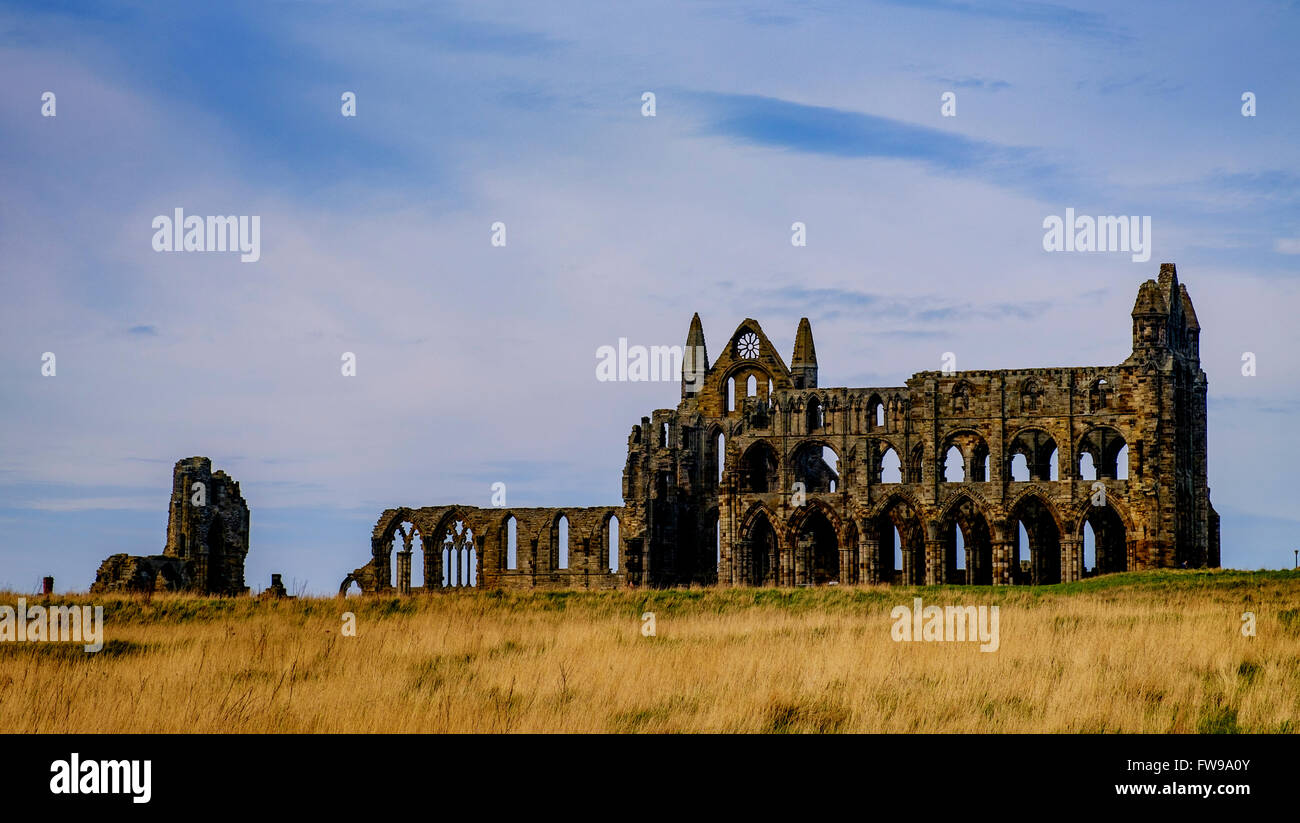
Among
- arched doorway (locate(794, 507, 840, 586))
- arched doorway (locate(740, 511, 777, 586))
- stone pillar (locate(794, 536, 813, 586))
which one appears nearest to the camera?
stone pillar (locate(794, 536, 813, 586))

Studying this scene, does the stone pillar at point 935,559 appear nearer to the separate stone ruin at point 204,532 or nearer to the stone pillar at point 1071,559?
the stone pillar at point 1071,559

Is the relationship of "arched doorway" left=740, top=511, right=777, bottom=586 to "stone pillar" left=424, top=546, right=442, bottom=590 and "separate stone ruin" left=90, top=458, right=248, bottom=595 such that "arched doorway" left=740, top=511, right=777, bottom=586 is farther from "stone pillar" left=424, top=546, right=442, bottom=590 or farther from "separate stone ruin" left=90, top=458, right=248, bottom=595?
"separate stone ruin" left=90, top=458, right=248, bottom=595

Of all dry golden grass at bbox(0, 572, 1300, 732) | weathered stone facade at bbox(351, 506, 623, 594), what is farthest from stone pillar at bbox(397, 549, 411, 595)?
dry golden grass at bbox(0, 572, 1300, 732)

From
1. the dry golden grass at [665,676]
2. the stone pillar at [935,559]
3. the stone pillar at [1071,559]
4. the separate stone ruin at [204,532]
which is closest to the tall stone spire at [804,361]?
the stone pillar at [935,559]

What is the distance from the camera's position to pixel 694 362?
79000 mm

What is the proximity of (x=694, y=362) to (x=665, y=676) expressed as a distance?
194ft

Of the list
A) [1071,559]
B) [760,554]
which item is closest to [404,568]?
[760,554]

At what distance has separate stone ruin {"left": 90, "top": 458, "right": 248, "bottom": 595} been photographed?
5109cm

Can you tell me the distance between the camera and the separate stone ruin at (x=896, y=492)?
62531 mm

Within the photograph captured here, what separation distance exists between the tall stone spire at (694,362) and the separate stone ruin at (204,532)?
28.1 metres

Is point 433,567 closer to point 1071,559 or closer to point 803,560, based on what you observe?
point 803,560

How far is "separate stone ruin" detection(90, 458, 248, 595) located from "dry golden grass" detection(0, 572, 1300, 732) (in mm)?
21339
